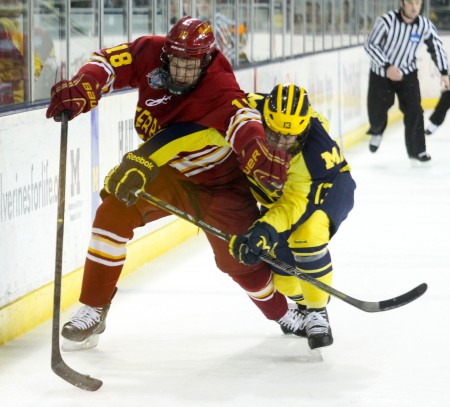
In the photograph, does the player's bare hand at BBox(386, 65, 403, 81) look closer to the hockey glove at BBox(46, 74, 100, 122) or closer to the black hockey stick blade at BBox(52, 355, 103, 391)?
the hockey glove at BBox(46, 74, 100, 122)

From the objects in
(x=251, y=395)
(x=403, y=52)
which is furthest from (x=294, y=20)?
(x=251, y=395)

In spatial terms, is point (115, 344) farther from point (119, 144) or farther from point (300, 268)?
point (119, 144)

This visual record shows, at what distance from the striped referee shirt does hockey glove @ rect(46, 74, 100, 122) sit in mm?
5302

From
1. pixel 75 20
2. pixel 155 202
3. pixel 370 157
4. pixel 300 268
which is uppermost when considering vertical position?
pixel 75 20

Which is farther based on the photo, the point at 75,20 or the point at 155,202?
the point at 75,20

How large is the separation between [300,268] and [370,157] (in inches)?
221

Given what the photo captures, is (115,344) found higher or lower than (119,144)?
lower

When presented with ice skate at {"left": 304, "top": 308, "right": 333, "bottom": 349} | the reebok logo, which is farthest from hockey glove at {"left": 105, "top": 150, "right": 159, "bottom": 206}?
ice skate at {"left": 304, "top": 308, "right": 333, "bottom": 349}

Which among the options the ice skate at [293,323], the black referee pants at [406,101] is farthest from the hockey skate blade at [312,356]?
the black referee pants at [406,101]

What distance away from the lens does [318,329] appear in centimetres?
344

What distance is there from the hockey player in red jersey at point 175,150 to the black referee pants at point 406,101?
4.99 metres

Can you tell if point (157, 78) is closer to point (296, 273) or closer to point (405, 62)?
point (296, 273)

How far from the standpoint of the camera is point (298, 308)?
12.5ft

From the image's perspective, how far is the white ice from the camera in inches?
123
